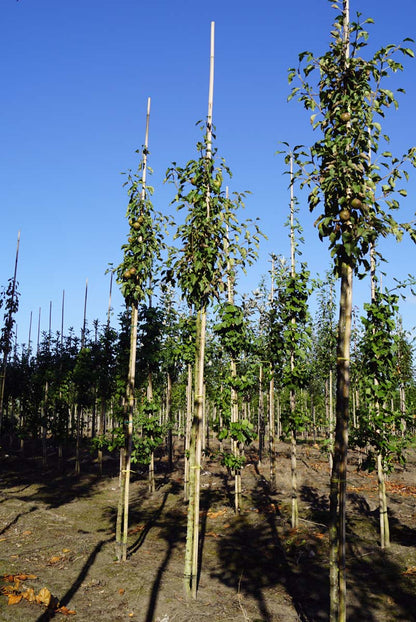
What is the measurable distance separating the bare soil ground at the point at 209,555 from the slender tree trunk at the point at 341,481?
71 cm

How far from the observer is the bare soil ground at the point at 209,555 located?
9.69 meters

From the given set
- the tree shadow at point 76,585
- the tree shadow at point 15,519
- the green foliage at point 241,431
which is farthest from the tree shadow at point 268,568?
the tree shadow at point 15,519

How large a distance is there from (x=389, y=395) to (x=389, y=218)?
421 inches

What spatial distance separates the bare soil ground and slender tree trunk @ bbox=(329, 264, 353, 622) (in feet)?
2.33

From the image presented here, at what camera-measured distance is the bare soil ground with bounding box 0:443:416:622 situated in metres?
9.69

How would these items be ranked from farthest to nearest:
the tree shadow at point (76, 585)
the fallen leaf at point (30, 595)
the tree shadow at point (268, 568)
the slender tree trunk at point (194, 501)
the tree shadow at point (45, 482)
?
1. the tree shadow at point (45, 482)
2. the tree shadow at point (268, 568)
3. the slender tree trunk at point (194, 501)
4. the fallen leaf at point (30, 595)
5. the tree shadow at point (76, 585)

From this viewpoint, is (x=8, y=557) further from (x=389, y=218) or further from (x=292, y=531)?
(x=389, y=218)

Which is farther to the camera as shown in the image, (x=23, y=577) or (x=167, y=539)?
(x=167, y=539)

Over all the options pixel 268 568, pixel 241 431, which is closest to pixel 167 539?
pixel 268 568

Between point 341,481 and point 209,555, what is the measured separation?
9779 mm

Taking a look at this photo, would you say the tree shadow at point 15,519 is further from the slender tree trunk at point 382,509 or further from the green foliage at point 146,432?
the slender tree trunk at point 382,509

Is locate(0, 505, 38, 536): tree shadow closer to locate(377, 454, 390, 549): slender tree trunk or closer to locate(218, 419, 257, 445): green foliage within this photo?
locate(218, 419, 257, 445): green foliage

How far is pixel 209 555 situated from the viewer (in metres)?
13.9

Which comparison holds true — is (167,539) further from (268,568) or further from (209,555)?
(268,568)
